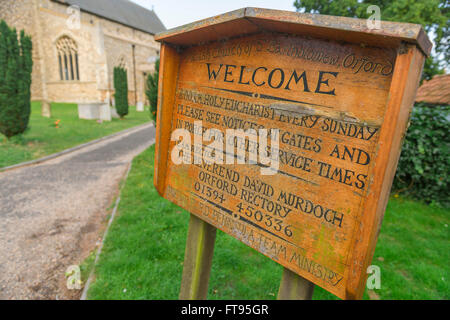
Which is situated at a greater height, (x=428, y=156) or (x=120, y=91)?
(x=120, y=91)

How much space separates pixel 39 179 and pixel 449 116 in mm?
9907

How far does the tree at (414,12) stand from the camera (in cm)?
751

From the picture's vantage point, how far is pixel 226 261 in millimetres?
3197

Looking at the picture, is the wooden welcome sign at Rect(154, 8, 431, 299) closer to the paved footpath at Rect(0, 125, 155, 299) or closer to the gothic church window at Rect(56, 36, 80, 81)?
the paved footpath at Rect(0, 125, 155, 299)

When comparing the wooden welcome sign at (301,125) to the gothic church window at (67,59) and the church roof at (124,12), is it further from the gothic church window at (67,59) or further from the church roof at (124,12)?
the church roof at (124,12)

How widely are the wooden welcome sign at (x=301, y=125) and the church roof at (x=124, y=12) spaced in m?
31.4

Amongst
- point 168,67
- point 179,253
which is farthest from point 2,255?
point 168,67

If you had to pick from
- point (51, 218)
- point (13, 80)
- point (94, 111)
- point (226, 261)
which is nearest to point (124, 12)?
point (94, 111)

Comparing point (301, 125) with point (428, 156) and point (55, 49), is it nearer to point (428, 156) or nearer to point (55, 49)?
point (428, 156)

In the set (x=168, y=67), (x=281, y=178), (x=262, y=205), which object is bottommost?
(x=262, y=205)

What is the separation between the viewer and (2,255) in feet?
11.4

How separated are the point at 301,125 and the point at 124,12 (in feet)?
129

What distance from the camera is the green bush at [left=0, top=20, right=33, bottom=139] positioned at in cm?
847
